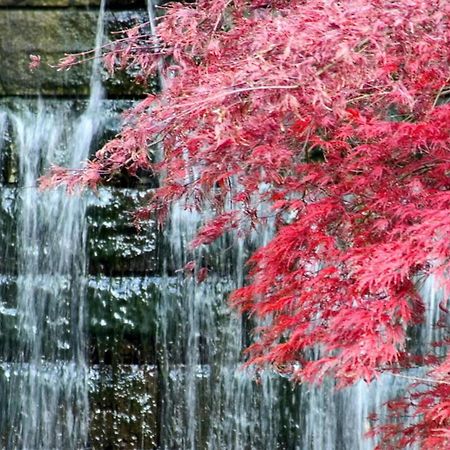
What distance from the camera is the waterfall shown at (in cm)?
510

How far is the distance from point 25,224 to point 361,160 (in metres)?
3.11

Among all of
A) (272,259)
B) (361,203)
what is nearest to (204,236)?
(272,259)

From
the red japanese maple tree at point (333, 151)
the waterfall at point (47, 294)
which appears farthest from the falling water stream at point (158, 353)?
the red japanese maple tree at point (333, 151)

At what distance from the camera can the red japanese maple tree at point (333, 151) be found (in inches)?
92.2

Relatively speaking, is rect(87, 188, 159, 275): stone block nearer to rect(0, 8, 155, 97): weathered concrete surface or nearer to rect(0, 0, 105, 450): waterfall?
rect(0, 0, 105, 450): waterfall

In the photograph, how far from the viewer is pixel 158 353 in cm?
516

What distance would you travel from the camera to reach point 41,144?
5.53 metres

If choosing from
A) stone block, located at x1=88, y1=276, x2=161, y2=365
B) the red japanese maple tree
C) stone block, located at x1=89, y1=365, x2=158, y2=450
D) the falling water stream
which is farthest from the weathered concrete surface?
the red japanese maple tree

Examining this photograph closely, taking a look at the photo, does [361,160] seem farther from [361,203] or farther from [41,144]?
[41,144]

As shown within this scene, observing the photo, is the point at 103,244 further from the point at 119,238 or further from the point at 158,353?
the point at 158,353

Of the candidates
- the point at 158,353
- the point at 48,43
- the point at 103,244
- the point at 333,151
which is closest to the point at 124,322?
the point at 158,353

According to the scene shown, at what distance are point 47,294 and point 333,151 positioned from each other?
281 centimetres

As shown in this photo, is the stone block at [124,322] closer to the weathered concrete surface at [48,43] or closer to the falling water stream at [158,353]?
the falling water stream at [158,353]

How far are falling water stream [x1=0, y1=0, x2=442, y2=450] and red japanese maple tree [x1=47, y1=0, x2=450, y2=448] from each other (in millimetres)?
1711
